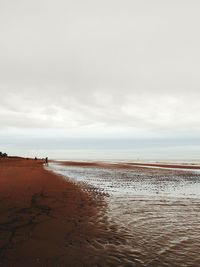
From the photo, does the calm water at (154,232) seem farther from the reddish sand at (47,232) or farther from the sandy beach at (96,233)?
the reddish sand at (47,232)

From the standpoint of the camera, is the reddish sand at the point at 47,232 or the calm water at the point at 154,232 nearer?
the reddish sand at the point at 47,232

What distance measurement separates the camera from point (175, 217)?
1277 centimetres

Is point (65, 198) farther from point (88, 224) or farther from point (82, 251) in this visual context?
point (82, 251)

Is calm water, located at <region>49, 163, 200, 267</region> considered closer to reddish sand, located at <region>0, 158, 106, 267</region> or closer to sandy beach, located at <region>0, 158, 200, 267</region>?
sandy beach, located at <region>0, 158, 200, 267</region>

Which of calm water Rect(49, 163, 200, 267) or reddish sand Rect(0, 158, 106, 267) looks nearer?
reddish sand Rect(0, 158, 106, 267)

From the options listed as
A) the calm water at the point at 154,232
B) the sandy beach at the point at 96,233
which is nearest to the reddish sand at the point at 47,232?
the sandy beach at the point at 96,233

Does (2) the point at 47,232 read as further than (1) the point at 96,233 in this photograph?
No

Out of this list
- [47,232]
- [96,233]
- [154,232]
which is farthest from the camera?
[154,232]

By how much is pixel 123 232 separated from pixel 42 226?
9.32ft

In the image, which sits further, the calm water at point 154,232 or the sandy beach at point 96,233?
the calm water at point 154,232

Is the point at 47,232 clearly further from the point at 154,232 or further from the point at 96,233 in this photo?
the point at 154,232

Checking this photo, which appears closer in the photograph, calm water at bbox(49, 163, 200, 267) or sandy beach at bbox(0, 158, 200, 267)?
sandy beach at bbox(0, 158, 200, 267)

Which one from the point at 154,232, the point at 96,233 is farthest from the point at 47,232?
the point at 154,232

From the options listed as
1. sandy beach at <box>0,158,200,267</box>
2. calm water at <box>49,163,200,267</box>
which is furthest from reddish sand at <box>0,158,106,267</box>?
calm water at <box>49,163,200,267</box>
